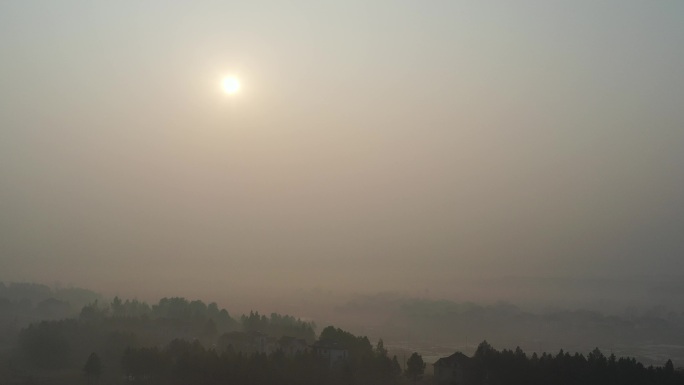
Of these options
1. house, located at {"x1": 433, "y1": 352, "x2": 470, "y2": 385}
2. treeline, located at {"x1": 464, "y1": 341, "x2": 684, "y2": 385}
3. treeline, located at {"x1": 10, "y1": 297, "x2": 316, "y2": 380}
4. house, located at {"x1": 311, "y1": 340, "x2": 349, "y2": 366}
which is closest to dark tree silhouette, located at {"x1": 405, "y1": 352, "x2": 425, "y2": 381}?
house, located at {"x1": 433, "y1": 352, "x2": 470, "y2": 385}

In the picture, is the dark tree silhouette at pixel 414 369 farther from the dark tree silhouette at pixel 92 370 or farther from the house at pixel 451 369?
the dark tree silhouette at pixel 92 370

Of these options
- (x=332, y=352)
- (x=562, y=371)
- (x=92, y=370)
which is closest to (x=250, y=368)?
(x=332, y=352)

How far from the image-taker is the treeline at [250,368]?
3553 cm

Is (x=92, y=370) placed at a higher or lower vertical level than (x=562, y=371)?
lower

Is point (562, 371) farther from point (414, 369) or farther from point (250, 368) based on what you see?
point (250, 368)

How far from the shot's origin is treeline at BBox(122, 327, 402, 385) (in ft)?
117

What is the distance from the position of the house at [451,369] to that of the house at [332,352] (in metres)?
5.62

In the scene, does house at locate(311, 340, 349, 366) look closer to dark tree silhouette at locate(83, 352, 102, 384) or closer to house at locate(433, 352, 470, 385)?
house at locate(433, 352, 470, 385)

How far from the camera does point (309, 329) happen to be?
182 ft

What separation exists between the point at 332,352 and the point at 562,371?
1382 cm

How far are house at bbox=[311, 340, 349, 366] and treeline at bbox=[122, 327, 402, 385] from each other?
1.15 feet

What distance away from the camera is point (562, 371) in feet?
115

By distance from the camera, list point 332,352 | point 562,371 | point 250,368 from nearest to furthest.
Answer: point 562,371
point 250,368
point 332,352

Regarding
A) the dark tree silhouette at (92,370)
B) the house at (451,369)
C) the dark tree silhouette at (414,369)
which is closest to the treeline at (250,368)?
the dark tree silhouette at (414,369)
